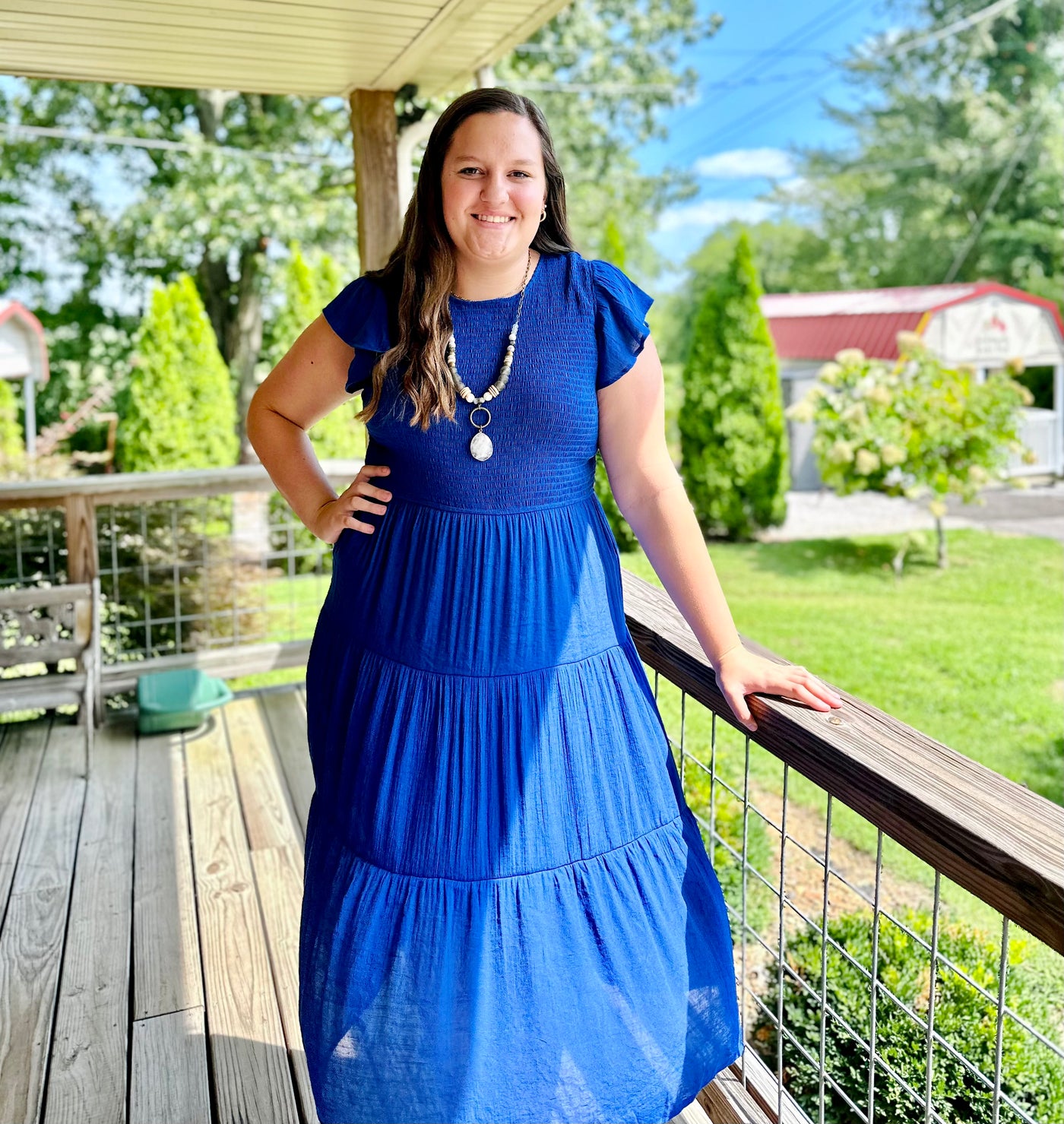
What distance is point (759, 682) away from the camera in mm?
1298

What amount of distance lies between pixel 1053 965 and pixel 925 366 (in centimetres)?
621

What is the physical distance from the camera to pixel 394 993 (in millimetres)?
1236

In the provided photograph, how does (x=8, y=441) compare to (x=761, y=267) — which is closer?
(x=8, y=441)

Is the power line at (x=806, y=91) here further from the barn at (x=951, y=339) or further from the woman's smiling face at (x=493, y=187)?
the woman's smiling face at (x=493, y=187)

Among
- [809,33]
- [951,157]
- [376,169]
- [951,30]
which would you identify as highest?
[809,33]

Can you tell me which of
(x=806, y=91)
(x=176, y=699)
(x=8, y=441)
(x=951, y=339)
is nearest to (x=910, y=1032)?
(x=176, y=699)

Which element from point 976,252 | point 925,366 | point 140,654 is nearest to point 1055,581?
point 925,366

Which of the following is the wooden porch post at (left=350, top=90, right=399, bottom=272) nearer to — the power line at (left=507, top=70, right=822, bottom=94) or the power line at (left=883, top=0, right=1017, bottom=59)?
the power line at (left=507, top=70, right=822, bottom=94)

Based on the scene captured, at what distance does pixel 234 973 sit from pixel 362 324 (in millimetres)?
1326

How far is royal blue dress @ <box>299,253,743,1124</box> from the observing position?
1.24 m

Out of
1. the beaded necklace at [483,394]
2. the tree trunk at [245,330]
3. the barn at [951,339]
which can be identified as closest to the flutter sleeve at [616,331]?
the beaded necklace at [483,394]

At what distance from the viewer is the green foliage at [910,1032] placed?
1.76 meters

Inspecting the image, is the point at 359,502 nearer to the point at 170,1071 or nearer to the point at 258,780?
the point at 170,1071

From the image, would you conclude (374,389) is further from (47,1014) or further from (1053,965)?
(1053,965)
